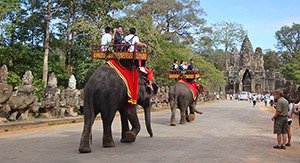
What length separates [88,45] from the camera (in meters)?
26.7

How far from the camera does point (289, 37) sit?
9375 centimetres

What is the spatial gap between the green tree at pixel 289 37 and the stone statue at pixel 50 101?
87.0 metres

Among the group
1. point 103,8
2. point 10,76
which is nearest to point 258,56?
point 103,8

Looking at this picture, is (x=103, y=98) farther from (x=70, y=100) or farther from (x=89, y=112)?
(x=70, y=100)

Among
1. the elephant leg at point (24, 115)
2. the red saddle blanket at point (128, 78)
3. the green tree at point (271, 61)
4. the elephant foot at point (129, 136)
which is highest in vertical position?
the green tree at point (271, 61)

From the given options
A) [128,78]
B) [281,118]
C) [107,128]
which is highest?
[128,78]

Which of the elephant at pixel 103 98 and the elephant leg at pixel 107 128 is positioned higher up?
the elephant at pixel 103 98

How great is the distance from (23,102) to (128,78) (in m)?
5.88

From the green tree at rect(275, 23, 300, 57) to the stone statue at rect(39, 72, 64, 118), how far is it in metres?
87.0

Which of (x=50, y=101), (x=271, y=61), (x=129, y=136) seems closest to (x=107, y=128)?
(x=129, y=136)

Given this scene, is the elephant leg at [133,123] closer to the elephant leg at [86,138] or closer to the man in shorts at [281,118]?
the elephant leg at [86,138]

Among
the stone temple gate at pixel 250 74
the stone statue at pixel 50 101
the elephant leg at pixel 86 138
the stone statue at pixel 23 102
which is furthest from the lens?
the stone temple gate at pixel 250 74

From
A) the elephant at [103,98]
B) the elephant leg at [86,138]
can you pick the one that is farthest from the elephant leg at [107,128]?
the elephant leg at [86,138]

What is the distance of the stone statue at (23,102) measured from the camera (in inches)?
487
